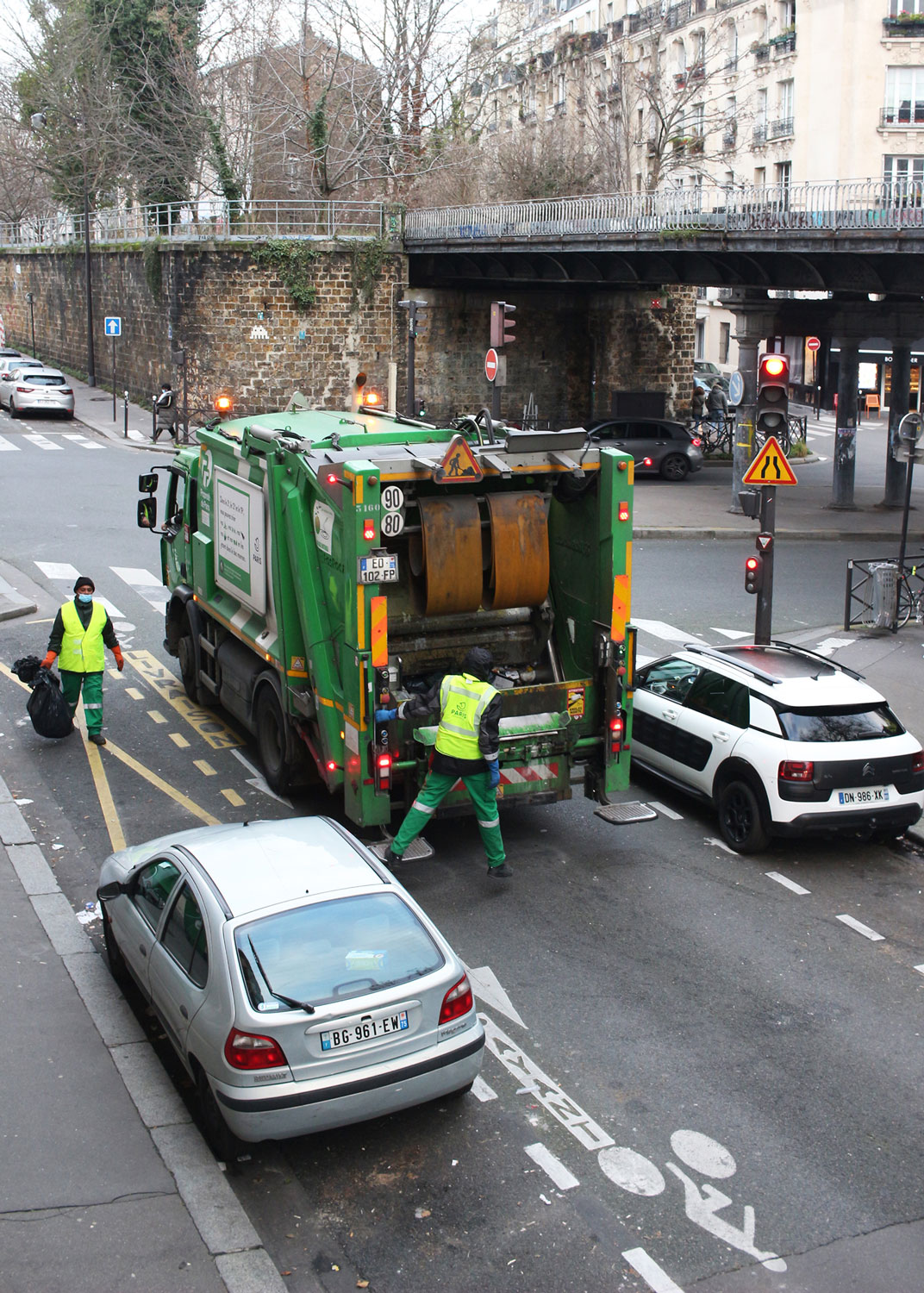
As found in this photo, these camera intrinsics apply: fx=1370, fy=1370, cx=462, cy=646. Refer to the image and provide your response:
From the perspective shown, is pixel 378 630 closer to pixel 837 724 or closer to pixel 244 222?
pixel 837 724

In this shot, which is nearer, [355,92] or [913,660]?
[913,660]

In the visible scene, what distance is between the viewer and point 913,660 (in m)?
16.0

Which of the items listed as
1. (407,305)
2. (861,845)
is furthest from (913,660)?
(407,305)

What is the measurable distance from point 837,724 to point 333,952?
202 inches

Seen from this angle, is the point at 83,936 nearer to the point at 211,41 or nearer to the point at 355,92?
the point at 355,92

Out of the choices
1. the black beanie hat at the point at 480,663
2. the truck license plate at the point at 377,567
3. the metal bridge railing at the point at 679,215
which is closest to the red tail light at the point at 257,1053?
the truck license plate at the point at 377,567

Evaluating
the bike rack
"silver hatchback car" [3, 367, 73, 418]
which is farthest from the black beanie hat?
"silver hatchback car" [3, 367, 73, 418]

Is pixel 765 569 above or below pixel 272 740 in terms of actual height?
above

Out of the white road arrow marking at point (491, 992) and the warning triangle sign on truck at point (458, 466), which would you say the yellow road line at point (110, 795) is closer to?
the white road arrow marking at point (491, 992)

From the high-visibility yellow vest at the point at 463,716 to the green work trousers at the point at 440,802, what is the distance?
18 centimetres

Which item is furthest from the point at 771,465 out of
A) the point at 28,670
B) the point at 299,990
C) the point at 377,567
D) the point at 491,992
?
the point at 299,990

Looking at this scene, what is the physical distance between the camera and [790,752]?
9.78 m

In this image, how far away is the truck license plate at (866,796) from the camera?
9.78 metres

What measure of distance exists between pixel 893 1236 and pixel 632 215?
91.4 ft
